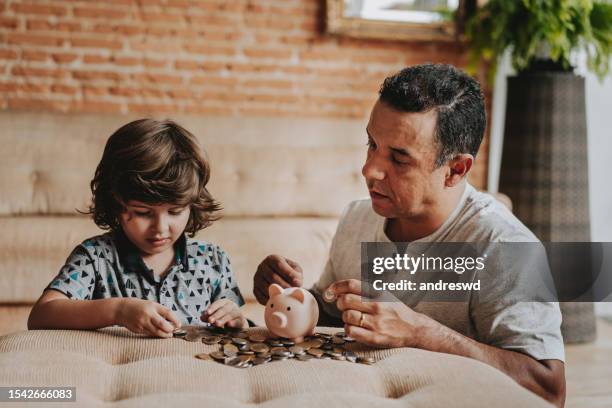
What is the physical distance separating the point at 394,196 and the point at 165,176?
52 cm

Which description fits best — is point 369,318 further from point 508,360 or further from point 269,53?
point 269,53

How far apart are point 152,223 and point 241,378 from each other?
18.9 inches

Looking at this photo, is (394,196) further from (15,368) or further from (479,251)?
(15,368)

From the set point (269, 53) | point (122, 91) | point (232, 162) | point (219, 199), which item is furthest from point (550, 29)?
point (122, 91)

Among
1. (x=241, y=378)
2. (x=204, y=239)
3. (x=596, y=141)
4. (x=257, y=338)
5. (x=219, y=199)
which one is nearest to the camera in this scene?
(x=241, y=378)

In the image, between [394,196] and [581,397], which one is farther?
[581,397]

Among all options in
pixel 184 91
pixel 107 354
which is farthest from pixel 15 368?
pixel 184 91

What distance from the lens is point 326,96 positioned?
12.2 ft

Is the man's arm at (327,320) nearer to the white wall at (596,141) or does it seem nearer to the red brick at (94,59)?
the red brick at (94,59)

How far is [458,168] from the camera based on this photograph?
1.60m

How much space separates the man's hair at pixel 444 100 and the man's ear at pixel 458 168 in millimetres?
15

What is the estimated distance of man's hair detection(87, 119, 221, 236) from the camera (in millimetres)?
1488

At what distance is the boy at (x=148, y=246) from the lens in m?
1.43

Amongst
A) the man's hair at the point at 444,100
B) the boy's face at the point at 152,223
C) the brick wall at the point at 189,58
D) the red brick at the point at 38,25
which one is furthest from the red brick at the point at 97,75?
the man's hair at the point at 444,100
